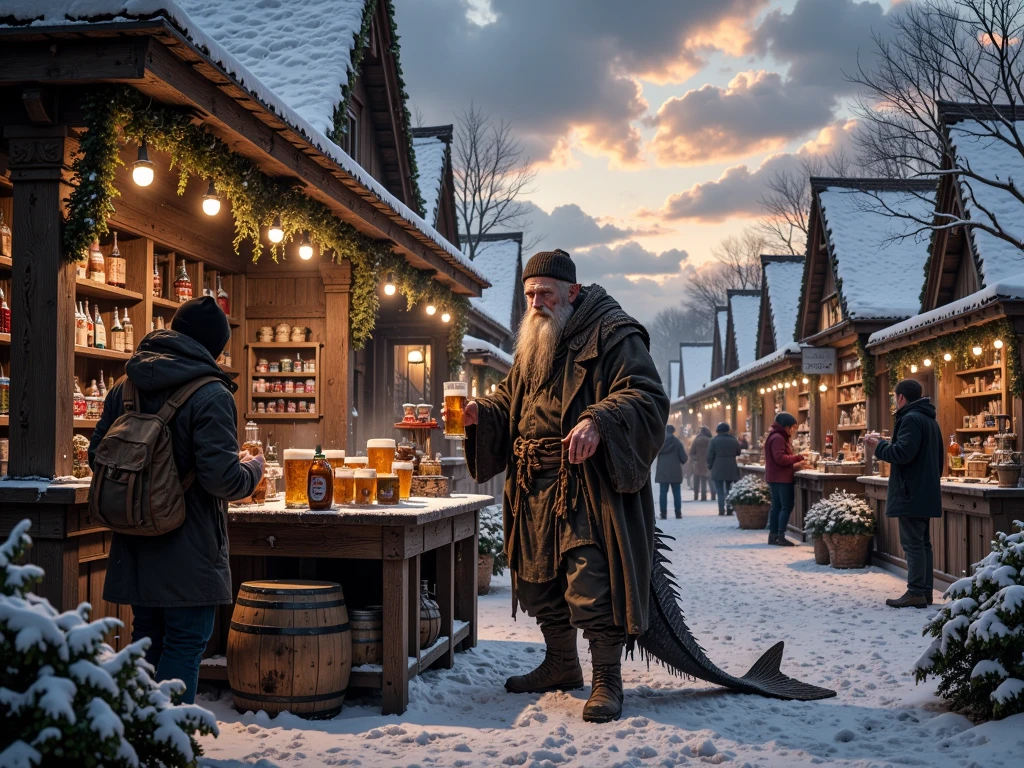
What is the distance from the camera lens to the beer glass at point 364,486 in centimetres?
566

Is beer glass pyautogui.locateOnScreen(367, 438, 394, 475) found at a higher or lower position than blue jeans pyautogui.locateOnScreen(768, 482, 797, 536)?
higher

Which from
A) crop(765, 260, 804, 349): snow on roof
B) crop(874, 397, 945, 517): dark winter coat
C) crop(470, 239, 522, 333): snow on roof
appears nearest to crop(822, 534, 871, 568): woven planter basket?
crop(874, 397, 945, 517): dark winter coat

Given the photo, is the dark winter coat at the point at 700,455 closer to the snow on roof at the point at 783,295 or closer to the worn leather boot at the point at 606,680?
the snow on roof at the point at 783,295

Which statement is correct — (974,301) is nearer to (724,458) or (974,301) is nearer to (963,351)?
(963,351)

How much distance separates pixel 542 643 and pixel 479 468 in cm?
226

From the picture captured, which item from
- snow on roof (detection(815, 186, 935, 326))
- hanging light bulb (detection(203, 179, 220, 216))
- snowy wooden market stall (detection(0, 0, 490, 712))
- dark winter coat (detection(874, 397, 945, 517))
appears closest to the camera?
snowy wooden market stall (detection(0, 0, 490, 712))

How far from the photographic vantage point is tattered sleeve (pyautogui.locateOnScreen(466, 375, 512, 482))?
5.55 meters

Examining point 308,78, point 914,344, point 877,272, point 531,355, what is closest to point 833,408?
point 877,272

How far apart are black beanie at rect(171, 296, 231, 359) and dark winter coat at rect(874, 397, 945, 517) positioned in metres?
6.57

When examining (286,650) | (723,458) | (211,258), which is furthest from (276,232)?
(723,458)

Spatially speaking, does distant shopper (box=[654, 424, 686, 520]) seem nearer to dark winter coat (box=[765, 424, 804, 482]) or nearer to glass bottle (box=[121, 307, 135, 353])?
dark winter coat (box=[765, 424, 804, 482])

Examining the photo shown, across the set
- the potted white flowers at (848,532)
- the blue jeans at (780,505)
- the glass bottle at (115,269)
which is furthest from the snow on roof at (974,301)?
the glass bottle at (115,269)

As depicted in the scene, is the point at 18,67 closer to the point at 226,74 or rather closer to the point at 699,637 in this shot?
the point at 226,74

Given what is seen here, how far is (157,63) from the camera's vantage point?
16.1 feet
